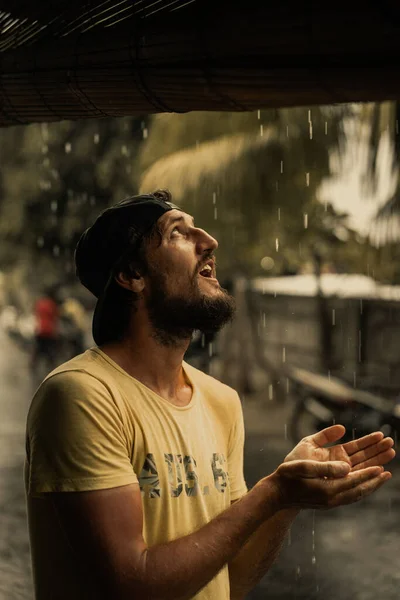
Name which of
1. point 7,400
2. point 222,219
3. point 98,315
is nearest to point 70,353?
point 7,400

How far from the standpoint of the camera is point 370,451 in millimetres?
1912

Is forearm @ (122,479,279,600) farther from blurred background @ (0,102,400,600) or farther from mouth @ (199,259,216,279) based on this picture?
blurred background @ (0,102,400,600)

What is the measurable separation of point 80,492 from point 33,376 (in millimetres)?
15890

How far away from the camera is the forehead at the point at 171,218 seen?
6.55 ft

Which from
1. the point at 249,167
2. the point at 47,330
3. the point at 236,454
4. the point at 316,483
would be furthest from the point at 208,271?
the point at 47,330

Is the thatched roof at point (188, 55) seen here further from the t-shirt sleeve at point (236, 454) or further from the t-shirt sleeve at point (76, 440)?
the t-shirt sleeve at point (236, 454)

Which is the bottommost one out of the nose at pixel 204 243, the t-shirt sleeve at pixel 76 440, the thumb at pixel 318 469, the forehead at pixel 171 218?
the thumb at pixel 318 469

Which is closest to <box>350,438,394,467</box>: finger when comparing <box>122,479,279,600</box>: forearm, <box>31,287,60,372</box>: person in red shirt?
<box>122,479,279,600</box>: forearm

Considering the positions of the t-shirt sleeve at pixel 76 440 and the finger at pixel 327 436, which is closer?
the t-shirt sleeve at pixel 76 440

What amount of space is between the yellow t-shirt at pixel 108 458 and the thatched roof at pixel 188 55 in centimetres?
53

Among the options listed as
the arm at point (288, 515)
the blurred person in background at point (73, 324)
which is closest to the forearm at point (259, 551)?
the arm at point (288, 515)

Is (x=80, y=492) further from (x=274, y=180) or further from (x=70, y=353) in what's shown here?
(x=70, y=353)

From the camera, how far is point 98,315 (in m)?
2.02

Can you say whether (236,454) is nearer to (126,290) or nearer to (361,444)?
(361,444)
